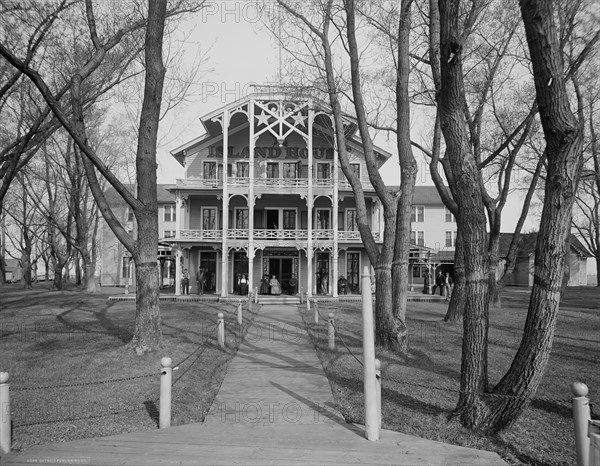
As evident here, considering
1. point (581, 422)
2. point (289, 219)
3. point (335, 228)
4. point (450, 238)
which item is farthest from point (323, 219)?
point (450, 238)

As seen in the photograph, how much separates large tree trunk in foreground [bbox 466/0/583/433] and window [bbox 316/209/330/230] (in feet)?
82.6

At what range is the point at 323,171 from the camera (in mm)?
30812

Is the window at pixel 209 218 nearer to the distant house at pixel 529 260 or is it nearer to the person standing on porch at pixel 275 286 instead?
the person standing on porch at pixel 275 286

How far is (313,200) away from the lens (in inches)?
1134

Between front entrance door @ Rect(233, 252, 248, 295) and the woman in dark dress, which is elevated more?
front entrance door @ Rect(233, 252, 248, 295)

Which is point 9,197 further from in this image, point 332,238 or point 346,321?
point 346,321

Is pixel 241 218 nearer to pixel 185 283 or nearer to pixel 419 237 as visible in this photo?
pixel 185 283

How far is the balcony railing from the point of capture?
28.8 metres

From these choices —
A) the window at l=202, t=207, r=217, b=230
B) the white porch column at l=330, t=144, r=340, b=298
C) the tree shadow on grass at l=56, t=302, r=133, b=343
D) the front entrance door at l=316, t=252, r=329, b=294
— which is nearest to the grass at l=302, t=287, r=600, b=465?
the tree shadow on grass at l=56, t=302, r=133, b=343

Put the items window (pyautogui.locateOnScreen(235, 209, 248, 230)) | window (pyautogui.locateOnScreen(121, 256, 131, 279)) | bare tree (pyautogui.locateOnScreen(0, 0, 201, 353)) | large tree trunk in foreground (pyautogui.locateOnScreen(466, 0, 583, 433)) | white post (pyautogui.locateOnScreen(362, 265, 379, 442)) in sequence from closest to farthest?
white post (pyautogui.locateOnScreen(362, 265, 379, 442)), large tree trunk in foreground (pyautogui.locateOnScreen(466, 0, 583, 433)), bare tree (pyautogui.locateOnScreen(0, 0, 201, 353)), window (pyautogui.locateOnScreen(235, 209, 248, 230)), window (pyautogui.locateOnScreen(121, 256, 131, 279))

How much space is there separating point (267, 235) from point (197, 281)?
5292mm

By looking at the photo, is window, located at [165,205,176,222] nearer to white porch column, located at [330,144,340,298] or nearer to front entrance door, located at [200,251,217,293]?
front entrance door, located at [200,251,217,293]

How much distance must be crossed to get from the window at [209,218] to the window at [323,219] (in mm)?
6506

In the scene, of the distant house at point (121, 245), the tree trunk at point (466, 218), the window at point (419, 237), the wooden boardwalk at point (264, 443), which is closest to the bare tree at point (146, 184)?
the wooden boardwalk at point (264, 443)
